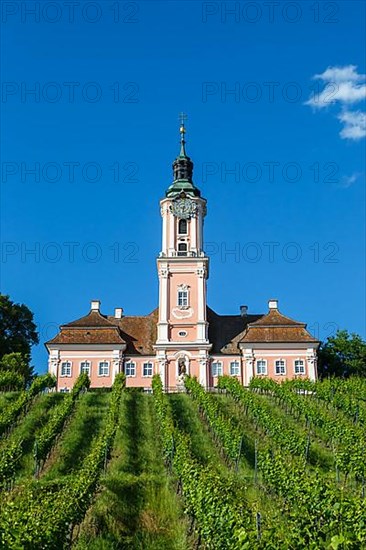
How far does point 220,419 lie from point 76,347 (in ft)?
76.7

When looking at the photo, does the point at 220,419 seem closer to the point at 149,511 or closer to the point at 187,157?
the point at 149,511

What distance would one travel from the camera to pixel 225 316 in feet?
177

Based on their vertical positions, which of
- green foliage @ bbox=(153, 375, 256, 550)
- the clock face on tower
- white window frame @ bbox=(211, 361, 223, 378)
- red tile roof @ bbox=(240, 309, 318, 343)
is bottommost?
green foliage @ bbox=(153, 375, 256, 550)

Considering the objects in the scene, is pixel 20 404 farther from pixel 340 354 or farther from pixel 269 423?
pixel 340 354

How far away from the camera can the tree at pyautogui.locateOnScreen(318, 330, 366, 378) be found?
52.6m

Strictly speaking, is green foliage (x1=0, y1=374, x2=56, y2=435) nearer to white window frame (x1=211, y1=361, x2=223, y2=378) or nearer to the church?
the church

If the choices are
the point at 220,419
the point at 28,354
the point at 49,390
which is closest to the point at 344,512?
the point at 220,419

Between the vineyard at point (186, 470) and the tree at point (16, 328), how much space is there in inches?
409

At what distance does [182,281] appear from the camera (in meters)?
50.3

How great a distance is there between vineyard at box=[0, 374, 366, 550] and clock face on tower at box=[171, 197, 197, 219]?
1622 centimetres

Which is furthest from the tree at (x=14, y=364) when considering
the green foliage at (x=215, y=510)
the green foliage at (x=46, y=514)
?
the green foliage at (x=215, y=510)

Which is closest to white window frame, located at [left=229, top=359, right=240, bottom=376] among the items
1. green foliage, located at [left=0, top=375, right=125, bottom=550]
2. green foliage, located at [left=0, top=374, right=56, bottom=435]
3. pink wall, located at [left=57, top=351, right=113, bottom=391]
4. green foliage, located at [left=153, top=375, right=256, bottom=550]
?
pink wall, located at [left=57, top=351, right=113, bottom=391]

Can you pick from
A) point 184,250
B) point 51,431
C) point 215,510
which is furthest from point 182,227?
point 215,510

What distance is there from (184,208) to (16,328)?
17.2 meters
